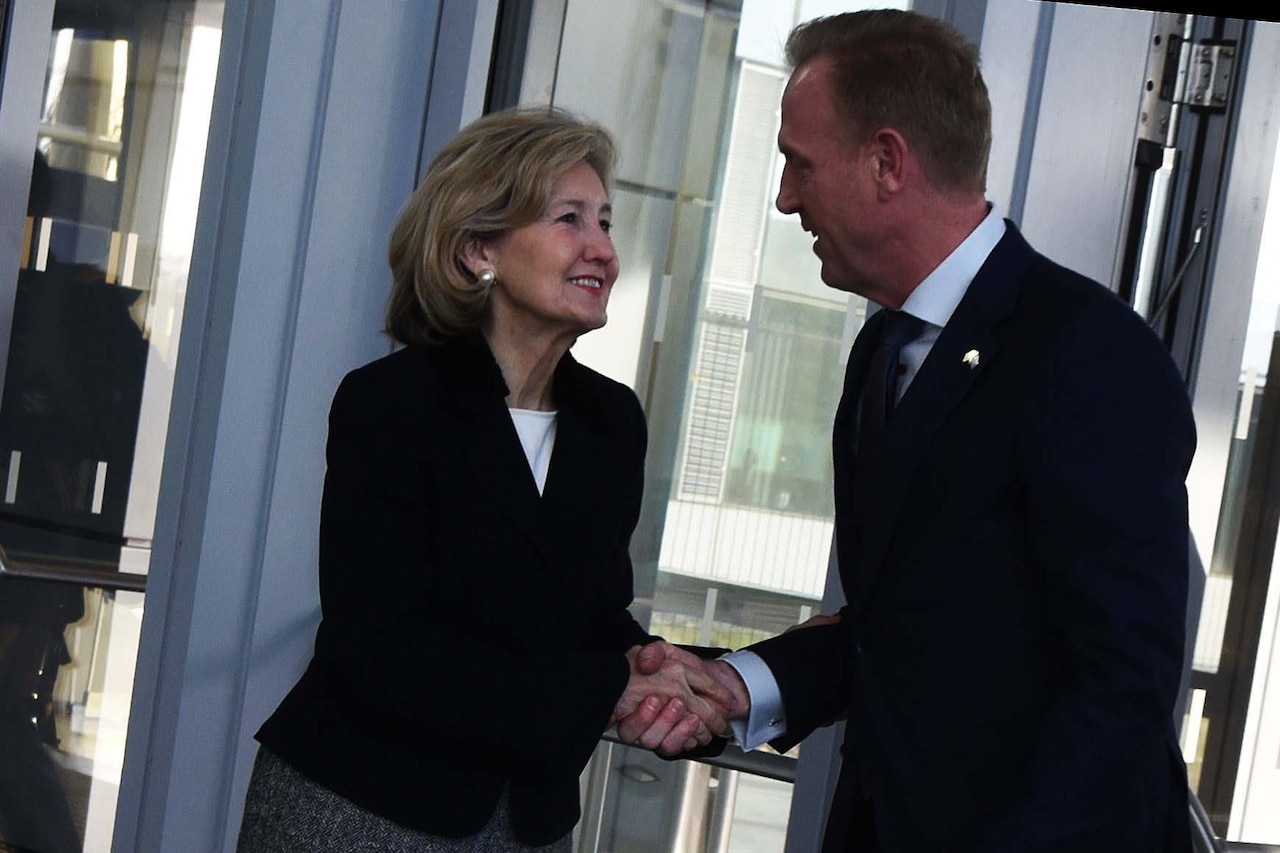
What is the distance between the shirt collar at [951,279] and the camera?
166 centimetres

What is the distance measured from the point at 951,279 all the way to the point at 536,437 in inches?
21.8

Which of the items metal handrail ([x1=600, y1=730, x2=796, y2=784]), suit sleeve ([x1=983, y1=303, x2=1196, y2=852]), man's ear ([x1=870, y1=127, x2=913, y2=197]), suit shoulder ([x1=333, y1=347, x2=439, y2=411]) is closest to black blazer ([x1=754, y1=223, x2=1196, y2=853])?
suit sleeve ([x1=983, y1=303, x2=1196, y2=852])

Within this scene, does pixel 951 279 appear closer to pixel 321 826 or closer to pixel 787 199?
pixel 787 199

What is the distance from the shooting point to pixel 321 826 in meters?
1.70

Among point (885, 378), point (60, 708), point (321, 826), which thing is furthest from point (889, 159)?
point (60, 708)

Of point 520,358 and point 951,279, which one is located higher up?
point 951,279

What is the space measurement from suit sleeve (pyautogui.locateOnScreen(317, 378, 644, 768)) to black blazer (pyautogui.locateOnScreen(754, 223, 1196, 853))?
0.33 m

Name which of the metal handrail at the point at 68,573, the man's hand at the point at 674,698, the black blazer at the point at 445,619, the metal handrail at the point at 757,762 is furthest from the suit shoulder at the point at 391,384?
the metal handrail at the point at 68,573

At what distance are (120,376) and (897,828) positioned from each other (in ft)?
7.00

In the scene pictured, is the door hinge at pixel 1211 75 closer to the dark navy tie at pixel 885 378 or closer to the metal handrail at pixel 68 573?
the dark navy tie at pixel 885 378

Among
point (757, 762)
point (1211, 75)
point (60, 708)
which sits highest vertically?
point (1211, 75)

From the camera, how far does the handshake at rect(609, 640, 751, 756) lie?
189 cm

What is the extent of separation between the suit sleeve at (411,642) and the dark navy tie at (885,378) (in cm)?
41

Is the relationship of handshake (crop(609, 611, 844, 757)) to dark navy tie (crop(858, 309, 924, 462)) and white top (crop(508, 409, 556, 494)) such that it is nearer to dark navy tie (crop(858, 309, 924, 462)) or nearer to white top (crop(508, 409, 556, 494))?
white top (crop(508, 409, 556, 494))
